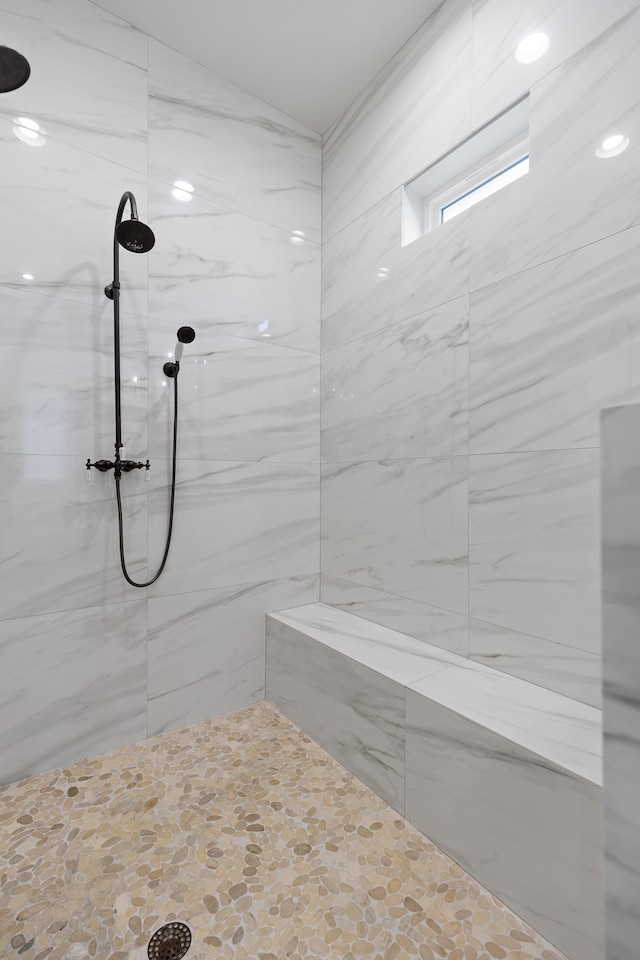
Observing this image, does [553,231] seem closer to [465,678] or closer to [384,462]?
[384,462]

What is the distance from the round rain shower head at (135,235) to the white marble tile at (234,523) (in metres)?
0.77

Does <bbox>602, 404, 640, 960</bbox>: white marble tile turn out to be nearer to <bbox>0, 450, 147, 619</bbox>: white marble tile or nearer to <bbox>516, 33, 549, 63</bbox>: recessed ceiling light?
<bbox>516, 33, 549, 63</bbox>: recessed ceiling light

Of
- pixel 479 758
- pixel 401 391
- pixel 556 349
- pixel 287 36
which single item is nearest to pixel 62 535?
pixel 401 391

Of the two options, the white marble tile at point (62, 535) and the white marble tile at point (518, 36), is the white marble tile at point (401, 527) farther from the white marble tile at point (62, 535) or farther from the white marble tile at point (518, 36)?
the white marble tile at point (518, 36)

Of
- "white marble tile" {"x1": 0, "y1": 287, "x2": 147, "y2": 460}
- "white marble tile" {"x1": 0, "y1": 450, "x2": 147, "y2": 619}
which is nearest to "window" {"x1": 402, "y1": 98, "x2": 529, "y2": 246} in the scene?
"white marble tile" {"x1": 0, "y1": 287, "x2": 147, "y2": 460}

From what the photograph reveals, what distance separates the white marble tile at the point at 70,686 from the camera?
5.10 feet

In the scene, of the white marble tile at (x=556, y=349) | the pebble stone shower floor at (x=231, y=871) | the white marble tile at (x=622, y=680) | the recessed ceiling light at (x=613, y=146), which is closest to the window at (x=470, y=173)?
the recessed ceiling light at (x=613, y=146)

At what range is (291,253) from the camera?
7.31ft

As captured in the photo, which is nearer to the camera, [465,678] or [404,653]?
[465,678]

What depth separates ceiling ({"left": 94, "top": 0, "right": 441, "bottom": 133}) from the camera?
5.62ft

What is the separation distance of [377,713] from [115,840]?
84 centimetres

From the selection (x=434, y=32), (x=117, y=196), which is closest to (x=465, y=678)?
(x=117, y=196)

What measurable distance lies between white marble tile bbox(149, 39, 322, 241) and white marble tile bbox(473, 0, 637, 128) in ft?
3.05

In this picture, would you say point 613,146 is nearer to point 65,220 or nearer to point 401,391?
point 401,391
